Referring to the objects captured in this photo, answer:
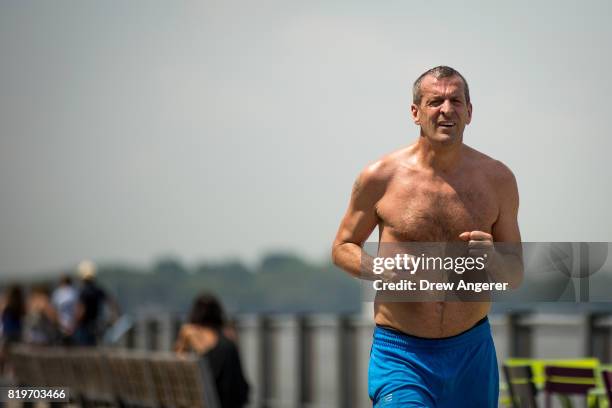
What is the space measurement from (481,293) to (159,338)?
740 inches

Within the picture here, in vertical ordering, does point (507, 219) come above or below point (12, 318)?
below

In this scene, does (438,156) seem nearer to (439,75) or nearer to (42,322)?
(439,75)

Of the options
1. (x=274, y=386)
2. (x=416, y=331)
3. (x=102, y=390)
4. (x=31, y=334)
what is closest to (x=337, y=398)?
(x=274, y=386)

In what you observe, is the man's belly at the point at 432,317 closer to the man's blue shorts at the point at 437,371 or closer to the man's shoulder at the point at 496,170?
the man's blue shorts at the point at 437,371

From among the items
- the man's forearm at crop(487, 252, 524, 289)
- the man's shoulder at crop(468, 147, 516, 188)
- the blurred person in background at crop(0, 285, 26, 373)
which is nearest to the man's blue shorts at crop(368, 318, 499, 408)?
the man's forearm at crop(487, 252, 524, 289)

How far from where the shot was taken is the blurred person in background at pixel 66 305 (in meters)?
22.3

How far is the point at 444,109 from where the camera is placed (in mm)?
5840

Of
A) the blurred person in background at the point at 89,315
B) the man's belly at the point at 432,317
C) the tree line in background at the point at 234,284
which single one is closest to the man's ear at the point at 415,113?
the man's belly at the point at 432,317

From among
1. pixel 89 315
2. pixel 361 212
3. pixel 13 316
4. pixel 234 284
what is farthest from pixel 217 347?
pixel 234 284

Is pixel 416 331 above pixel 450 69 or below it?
below

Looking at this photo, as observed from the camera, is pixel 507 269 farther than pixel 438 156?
No

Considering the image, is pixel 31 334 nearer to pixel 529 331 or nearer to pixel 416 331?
pixel 529 331

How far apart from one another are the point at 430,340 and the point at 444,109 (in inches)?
38.4

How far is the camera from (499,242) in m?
6.06
